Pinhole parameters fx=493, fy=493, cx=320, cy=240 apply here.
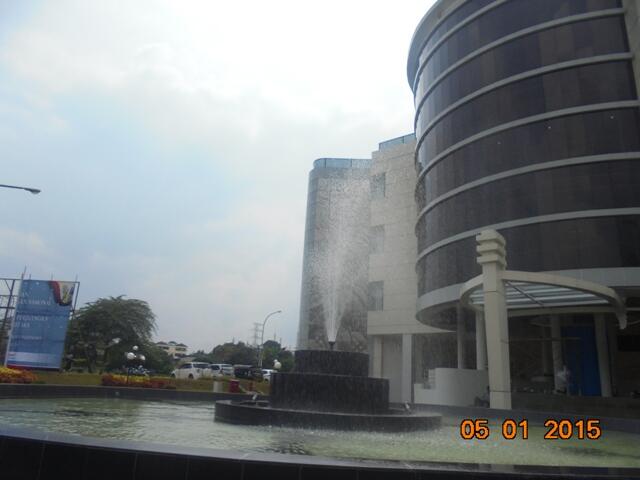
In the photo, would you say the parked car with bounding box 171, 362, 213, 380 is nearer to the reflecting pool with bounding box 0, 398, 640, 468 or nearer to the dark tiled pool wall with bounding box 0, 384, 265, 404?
the dark tiled pool wall with bounding box 0, 384, 265, 404

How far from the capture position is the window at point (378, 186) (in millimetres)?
44956

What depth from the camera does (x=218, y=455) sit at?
4.39 metres

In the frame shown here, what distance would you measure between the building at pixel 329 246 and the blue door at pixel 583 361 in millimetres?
19083

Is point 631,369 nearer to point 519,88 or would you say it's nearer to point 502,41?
point 519,88

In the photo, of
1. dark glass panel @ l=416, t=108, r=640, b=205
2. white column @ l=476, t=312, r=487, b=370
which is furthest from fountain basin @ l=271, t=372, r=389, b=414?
dark glass panel @ l=416, t=108, r=640, b=205

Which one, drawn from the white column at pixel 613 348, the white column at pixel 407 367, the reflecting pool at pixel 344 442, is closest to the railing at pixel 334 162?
the white column at pixel 407 367

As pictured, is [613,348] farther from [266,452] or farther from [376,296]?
[266,452]

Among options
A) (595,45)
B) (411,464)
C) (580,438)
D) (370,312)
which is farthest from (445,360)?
(411,464)

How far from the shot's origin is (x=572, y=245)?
2353 cm

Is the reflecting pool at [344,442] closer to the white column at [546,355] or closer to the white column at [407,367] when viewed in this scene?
the white column at [546,355]

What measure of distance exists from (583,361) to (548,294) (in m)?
10.5

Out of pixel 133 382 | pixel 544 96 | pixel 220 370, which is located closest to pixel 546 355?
pixel 544 96
